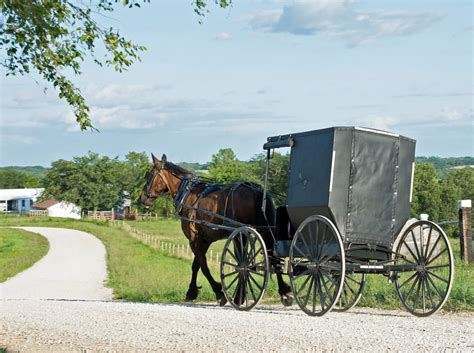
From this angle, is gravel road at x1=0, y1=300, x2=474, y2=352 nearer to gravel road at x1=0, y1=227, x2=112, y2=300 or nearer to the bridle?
the bridle

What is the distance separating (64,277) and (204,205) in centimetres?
1653

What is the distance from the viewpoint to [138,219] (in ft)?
347

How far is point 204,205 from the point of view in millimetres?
15352

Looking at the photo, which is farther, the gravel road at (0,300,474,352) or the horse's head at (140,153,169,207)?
the horse's head at (140,153,169,207)

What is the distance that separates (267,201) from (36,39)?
15.7 feet

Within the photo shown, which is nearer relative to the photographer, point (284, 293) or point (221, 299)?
point (284, 293)

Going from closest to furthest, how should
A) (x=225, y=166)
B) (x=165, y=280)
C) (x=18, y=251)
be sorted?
(x=165, y=280) → (x=18, y=251) → (x=225, y=166)

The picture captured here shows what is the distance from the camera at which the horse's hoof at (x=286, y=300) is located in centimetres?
1413

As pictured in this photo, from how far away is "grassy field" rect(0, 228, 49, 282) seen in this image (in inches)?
1405

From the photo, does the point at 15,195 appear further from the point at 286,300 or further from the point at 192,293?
the point at 286,300

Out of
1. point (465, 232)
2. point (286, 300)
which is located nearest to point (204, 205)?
point (286, 300)

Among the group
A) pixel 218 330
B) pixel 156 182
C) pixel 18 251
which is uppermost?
pixel 156 182

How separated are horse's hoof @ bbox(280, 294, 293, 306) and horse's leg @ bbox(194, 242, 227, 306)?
39.8 inches

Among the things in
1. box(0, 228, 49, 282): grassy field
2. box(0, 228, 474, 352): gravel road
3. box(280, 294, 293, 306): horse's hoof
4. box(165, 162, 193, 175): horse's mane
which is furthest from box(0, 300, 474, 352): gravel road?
box(0, 228, 49, 282): grassy field
